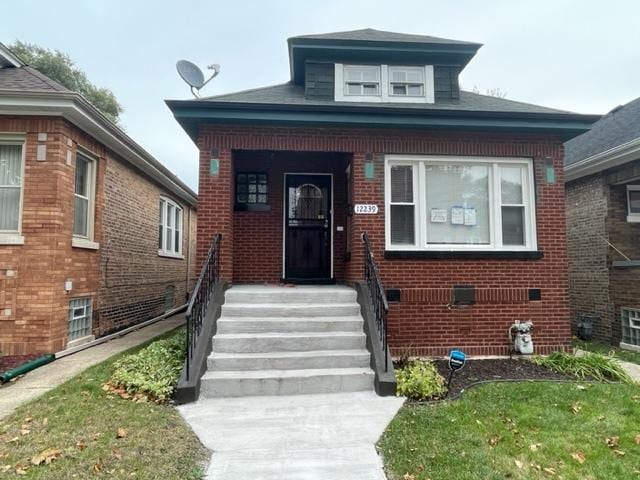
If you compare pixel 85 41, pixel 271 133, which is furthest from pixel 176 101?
pixel 85 41

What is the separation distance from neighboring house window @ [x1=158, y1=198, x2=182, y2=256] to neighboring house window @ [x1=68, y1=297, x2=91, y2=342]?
397cm

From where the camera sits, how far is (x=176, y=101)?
5.98 metres

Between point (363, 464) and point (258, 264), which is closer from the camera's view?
point (363, 464)

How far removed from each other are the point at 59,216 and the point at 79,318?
1.92 metres

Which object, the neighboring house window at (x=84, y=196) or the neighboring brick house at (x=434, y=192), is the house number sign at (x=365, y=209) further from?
the neighboring house window at (x=84, y=196)

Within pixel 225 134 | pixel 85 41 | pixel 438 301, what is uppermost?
pixel 85 41

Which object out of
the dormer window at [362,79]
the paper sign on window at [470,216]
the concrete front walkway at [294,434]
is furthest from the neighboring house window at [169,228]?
the paper sign on window at [470,216]

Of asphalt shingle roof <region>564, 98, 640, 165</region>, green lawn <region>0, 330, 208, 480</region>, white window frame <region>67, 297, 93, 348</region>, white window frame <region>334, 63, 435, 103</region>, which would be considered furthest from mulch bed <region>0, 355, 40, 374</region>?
asphalt shingle roof <region>564, 98, 640, 165</region>

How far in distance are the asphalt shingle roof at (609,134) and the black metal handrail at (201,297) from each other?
8033 mm

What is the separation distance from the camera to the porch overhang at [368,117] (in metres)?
6.09

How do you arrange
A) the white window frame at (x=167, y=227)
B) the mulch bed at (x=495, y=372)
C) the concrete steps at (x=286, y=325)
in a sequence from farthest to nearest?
the white window frame at (x=167, y=227), the concrete steps at (x=286, y=325), the mulch bed at (x=495, y=372)

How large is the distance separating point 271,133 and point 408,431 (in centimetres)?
474

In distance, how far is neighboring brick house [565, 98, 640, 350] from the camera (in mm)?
7633

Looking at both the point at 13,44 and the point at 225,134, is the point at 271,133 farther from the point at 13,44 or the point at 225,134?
the point at 13,44
